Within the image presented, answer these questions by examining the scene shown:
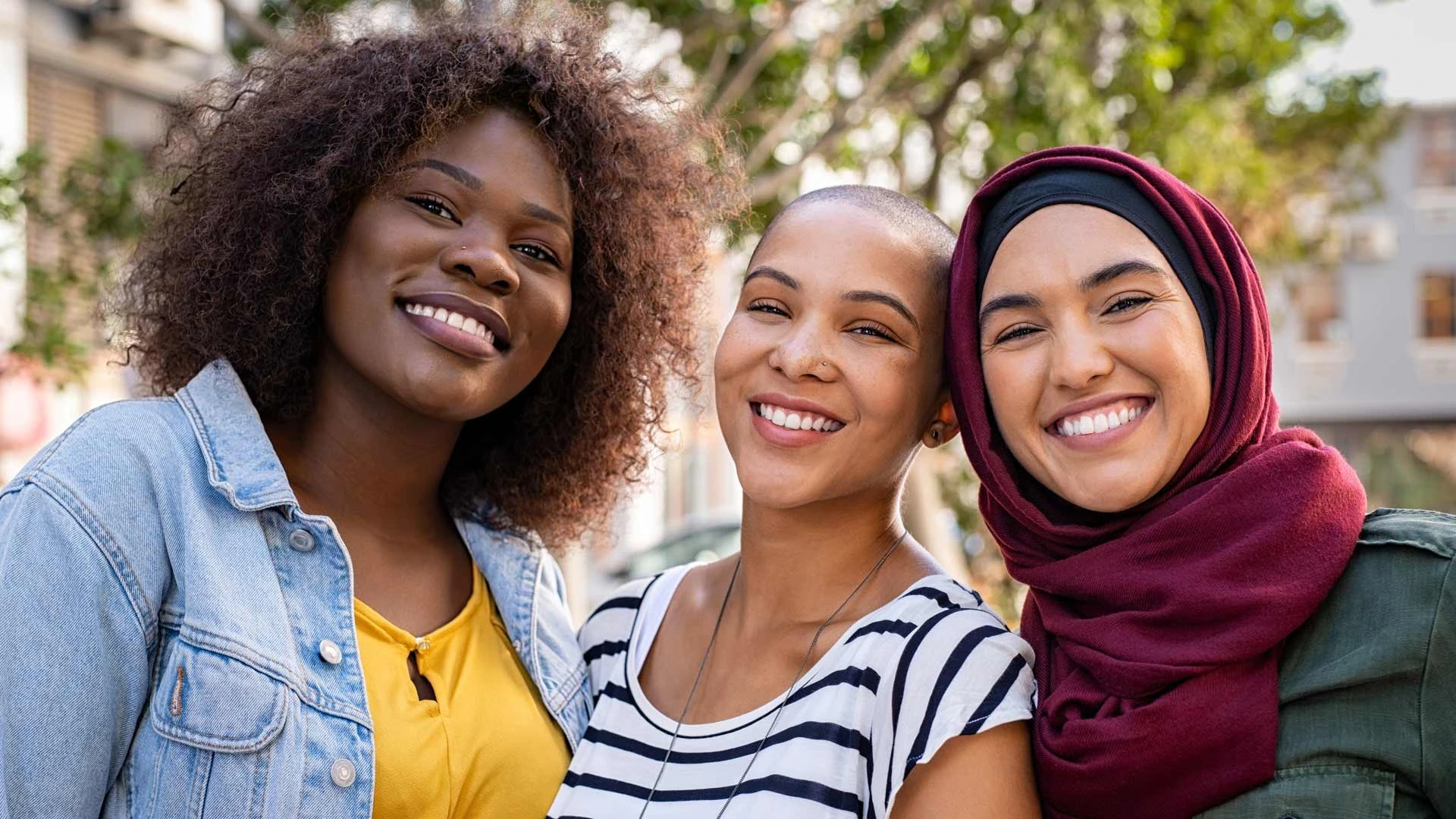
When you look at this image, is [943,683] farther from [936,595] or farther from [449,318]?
[449,318]

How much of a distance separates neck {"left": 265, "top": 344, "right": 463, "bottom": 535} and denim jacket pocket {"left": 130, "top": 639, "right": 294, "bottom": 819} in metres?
0.56

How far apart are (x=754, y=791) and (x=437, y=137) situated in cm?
147

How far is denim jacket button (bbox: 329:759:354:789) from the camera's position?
2396 millimetres

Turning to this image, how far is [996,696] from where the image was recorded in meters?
2.24

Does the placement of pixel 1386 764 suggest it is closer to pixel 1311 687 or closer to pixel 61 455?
pixel 1311 687

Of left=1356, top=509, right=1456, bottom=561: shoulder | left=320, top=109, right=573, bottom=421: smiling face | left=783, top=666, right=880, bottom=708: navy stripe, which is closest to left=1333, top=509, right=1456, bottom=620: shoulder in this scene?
left=1356, top=509, right=1456, bottom=561: shoulder

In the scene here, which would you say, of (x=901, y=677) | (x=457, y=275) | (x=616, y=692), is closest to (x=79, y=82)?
(x=457, y=275)

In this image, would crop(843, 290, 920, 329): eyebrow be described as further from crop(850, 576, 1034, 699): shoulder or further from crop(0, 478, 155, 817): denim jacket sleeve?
crop(0, 478, 155, 817): denim jacket sleeve

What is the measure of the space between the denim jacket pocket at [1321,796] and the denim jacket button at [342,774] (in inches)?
58.2

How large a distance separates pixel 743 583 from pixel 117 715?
1.25 meters

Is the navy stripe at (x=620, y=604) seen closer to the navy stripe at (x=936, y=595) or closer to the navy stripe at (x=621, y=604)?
the navy stripe at (x=621, y=604)

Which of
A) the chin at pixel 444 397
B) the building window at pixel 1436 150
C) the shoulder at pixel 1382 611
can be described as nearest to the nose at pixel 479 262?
Result: the chin at pixel 444 397

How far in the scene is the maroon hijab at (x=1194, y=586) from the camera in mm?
2059

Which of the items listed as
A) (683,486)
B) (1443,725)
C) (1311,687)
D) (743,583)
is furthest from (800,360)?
Answer: (683,486)
